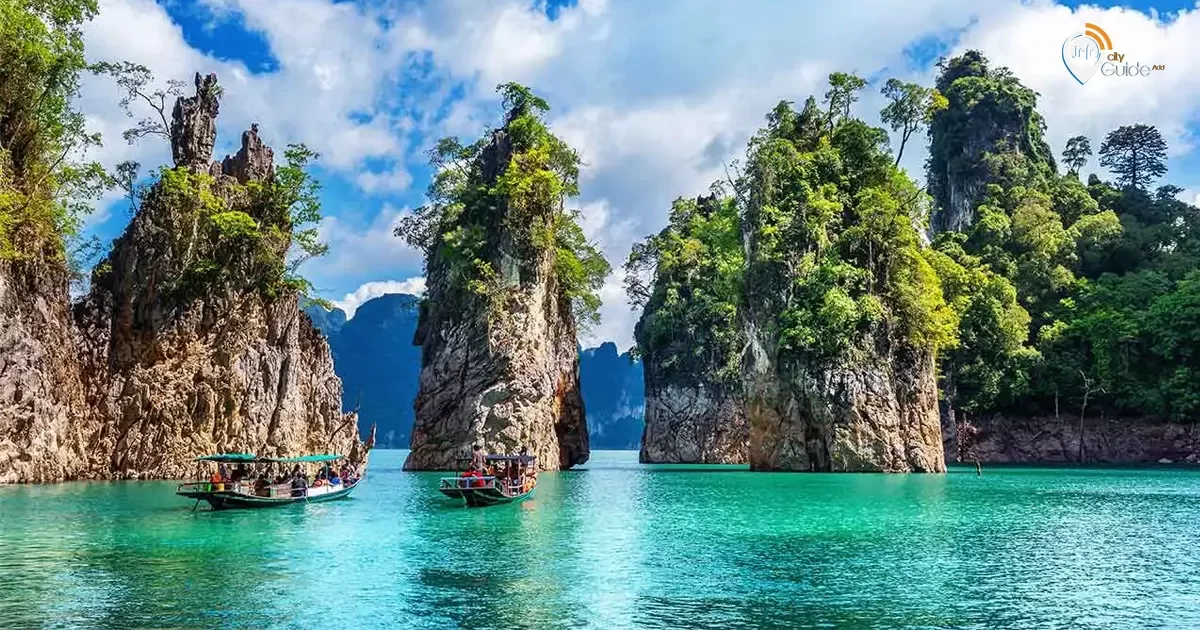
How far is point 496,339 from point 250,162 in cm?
1861

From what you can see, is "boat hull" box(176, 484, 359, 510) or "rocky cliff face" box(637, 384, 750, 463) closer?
"boat hull" box(176, 484, 359, 510)

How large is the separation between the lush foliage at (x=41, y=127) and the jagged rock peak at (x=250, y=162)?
8304mm

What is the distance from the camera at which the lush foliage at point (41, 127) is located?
49969 mm

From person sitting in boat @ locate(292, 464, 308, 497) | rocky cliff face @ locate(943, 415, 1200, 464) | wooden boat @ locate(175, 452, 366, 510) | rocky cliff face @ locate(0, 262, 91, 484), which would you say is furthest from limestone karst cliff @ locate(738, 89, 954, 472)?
rocky cliff face @ locate(0, 262, 91, 484)

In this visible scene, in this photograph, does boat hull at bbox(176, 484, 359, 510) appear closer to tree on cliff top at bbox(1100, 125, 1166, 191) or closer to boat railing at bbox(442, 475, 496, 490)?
boat railing at bbox(442, 475, 496, 490)

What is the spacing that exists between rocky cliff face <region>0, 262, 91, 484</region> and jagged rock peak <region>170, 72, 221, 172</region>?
9.77m

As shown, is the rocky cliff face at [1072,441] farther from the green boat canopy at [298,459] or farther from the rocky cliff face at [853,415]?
the green boat canopy at [298,459]

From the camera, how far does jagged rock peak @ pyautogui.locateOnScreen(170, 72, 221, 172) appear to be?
5906 cm

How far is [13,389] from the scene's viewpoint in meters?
47.8

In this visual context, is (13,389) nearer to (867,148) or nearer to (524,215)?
(524,215)

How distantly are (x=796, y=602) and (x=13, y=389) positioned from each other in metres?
42.5

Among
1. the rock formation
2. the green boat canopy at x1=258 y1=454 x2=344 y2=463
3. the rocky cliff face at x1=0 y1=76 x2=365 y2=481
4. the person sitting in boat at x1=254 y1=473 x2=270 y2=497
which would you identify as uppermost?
the rock formation

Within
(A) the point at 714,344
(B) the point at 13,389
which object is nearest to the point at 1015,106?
(A) the point at 714,344

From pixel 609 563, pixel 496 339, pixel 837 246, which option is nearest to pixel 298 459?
pixel 609 563
